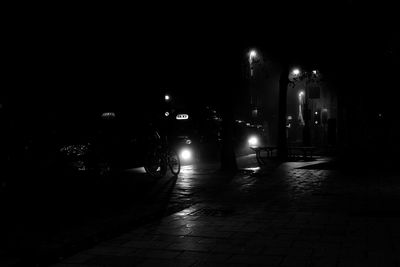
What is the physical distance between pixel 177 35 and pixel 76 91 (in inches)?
178

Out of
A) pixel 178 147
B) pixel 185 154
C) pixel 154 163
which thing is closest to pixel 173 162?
pixel 154 163

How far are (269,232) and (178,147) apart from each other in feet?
77.8

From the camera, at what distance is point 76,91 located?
1980 centimetres

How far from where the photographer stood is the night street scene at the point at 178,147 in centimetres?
734

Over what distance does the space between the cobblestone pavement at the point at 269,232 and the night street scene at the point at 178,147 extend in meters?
0.03

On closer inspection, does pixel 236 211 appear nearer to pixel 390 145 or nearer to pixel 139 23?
pixel 139 23

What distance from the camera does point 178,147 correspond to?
31.7 meters

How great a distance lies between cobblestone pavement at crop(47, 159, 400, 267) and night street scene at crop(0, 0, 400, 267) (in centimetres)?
3

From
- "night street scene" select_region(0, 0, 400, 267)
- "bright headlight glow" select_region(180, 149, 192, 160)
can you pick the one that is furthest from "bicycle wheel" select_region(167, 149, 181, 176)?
"bright headlight glow" select_region(180, 149, 192, 160)

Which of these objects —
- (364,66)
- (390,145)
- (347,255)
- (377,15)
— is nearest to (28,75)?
(347,255)

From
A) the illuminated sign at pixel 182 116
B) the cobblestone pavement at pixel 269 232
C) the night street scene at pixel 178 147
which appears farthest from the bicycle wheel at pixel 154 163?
the illuminated sign at pixel 182 116

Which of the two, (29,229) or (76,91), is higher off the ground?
(76,91)

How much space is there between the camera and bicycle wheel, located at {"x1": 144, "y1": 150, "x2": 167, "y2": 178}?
16891 millimetres

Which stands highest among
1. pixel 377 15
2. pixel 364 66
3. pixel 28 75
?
pixel 377 15
